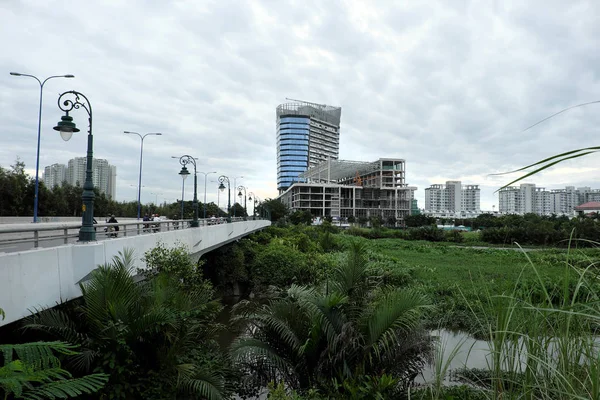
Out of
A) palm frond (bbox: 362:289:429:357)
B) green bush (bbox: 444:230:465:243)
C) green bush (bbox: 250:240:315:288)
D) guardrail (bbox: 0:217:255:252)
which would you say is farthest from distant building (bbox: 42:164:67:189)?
palm frond (bbox: 362:289:429:357)

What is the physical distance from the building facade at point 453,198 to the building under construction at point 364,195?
166 feet

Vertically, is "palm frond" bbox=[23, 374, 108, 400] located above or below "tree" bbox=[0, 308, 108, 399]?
below

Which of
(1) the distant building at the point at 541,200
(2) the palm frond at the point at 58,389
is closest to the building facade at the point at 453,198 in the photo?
(1) the distant building at the point at 541,200

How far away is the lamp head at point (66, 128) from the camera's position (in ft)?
29.3

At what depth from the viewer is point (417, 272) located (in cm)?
2759

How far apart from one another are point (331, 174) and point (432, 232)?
6808cm

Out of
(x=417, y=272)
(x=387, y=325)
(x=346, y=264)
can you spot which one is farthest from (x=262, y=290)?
(x=387, y=325)

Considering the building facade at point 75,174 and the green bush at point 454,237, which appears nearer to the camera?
the green bush at point 454,237

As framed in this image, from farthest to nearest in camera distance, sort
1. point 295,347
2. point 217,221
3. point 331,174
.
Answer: point 331,174 < point 217,221 < point 295,347

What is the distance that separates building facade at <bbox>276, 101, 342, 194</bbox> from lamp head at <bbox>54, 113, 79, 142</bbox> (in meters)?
136

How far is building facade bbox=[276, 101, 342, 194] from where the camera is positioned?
488 feet

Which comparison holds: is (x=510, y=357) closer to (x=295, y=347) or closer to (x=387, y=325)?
Result: (x=387, y=325)

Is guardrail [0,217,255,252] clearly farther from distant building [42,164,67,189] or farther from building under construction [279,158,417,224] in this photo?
building under construction [279,158,417,224]

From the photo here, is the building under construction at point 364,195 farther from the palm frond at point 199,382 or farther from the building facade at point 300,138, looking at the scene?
the palm frond at point 199,382
